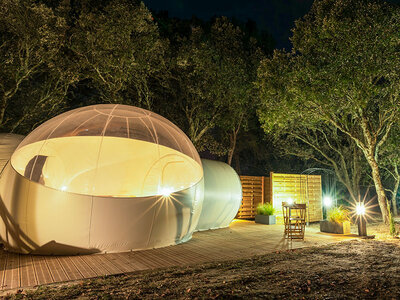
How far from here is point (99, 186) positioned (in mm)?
7098

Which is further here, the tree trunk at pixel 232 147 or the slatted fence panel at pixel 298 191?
the tree trunk at pixel 232 147

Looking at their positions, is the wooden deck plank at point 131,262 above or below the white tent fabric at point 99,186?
below

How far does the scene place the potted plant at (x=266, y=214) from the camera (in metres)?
9.47

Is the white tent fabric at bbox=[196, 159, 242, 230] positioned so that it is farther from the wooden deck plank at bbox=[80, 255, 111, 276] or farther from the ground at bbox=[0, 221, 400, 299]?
the wooden deck plank at bbox=[80, 255, 111, 276]

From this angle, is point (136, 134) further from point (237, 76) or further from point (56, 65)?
point (237, 76)

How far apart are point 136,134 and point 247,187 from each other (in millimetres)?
5924

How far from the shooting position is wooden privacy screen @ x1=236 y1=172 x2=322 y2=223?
9.86m

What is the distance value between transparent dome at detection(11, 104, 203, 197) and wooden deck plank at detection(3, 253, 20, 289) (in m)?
1.35

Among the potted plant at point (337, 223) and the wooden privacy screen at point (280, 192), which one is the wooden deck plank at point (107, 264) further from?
the wooden privacy screen at point (280, 192)

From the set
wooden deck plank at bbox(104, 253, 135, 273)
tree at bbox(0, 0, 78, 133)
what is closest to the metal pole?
wooden deck plank at bbox(104, 253, 135, 273)

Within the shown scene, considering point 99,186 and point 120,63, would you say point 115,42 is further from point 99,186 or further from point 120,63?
point 99,186

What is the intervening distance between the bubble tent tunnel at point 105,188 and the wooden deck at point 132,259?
0.26 m

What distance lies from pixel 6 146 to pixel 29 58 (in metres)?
4.23

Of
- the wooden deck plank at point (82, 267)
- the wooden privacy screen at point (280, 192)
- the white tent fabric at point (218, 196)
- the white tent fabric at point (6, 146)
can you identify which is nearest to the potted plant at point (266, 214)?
the wooden privacy screen at point (280, 192)
